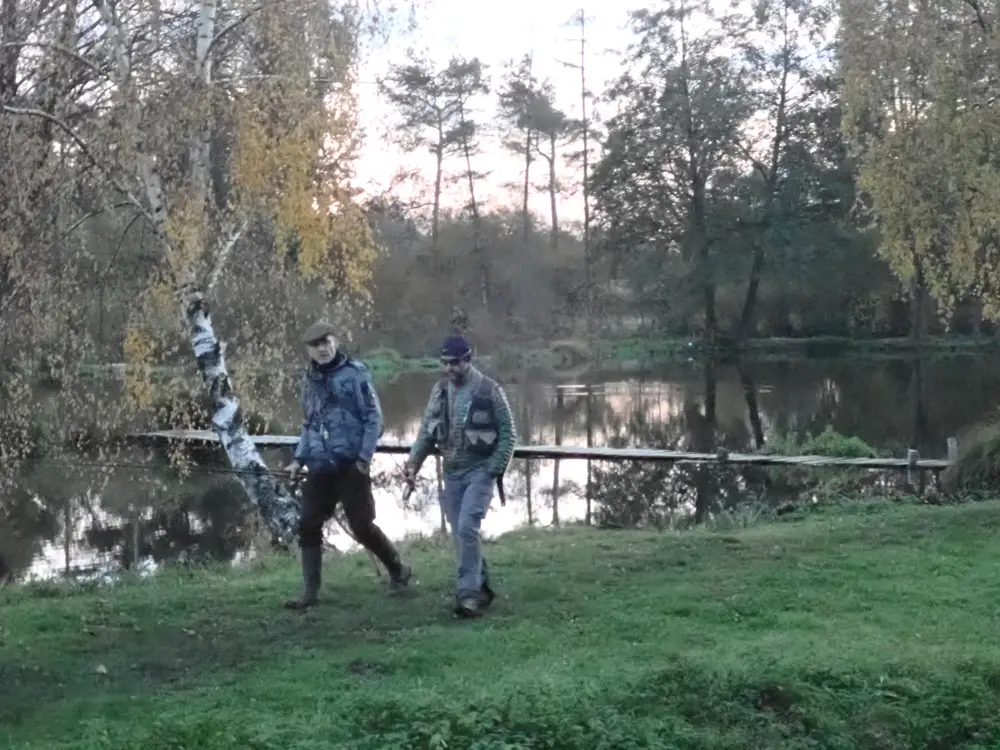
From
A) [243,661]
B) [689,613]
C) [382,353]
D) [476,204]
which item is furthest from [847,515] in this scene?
[476,204]

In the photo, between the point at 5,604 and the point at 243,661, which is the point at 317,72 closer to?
the point at 5,604

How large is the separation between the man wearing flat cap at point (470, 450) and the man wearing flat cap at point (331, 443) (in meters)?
0.48

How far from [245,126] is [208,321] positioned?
220 cm

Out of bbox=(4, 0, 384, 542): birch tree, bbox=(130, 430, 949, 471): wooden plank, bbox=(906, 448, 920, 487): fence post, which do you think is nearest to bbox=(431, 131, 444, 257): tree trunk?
bbox=(130, 430, 949, 471): wooden plank

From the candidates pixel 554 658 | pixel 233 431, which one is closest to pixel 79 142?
pixel 233 431

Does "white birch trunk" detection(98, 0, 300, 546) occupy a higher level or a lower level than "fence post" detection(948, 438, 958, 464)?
higher

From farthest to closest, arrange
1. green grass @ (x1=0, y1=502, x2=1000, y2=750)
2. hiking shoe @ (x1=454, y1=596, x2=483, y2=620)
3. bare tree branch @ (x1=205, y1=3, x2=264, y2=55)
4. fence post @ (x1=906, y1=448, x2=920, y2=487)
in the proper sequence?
fence post @ (x1=906, y1=448, x2=920, y2=487) < bare tree branch @ (x1=205, y1=3, x2=264, y2=55) < hiking shoe @ (x1=454, y1=596, x2=483, y2=620) < green grass @ (x1=0, y1=502, x2=1000, y2=750)

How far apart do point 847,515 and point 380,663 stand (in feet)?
24.1

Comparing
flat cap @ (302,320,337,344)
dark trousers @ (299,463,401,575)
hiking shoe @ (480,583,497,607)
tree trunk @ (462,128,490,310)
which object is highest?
tree trunk @ (462,128,490,310)

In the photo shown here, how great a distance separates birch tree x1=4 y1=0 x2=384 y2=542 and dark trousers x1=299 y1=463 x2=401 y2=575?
327 cm

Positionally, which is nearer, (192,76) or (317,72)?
(192,76)

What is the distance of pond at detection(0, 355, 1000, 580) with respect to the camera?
14016mm

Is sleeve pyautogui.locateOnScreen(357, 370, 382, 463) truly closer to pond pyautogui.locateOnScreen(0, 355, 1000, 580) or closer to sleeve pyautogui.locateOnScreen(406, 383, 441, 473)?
sleeve pyautogui.locateOnScreen(406, 383, 441, 473)

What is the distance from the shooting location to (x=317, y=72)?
9492 millimetres
